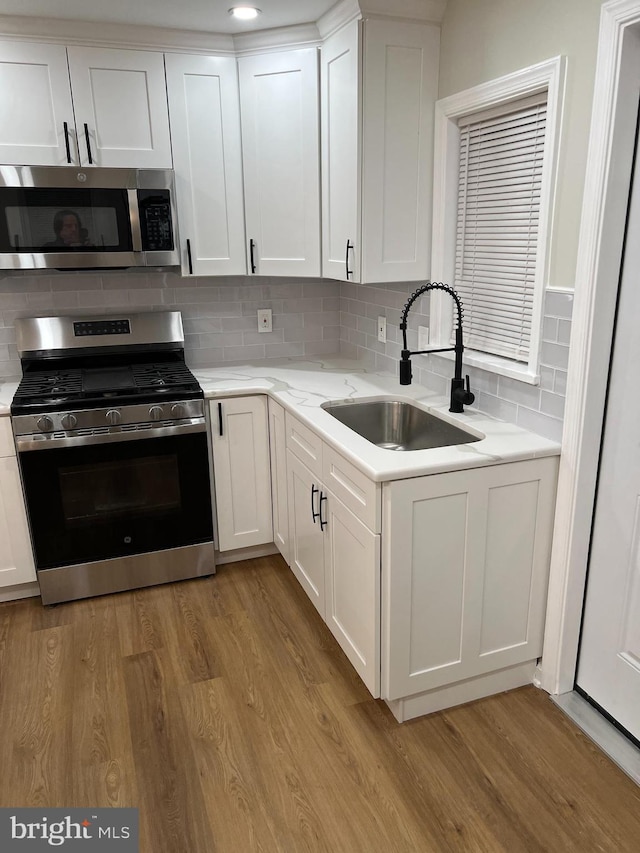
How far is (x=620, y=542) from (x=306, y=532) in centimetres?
116

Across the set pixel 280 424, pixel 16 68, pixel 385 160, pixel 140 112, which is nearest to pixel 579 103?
pixel 385 160

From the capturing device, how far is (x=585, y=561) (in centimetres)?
205

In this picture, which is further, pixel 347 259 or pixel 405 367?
pixel 347 259

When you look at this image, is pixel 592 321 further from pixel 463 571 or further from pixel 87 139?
pixel 87 139

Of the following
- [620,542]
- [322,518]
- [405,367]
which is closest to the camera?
[620,542]

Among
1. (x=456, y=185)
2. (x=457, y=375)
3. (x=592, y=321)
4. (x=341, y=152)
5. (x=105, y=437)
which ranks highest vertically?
(x=341, y=152)

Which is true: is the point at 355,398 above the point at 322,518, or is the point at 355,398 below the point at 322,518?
above

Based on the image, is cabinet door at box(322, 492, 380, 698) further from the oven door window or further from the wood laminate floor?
the oven door window

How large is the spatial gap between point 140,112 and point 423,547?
6.98 ft

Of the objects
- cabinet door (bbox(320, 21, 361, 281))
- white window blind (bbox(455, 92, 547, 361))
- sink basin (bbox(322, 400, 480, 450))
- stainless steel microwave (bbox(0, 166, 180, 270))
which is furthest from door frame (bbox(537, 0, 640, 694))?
stainless steel microwave (bbox(0, 166, 180, 270))

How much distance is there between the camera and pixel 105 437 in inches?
105

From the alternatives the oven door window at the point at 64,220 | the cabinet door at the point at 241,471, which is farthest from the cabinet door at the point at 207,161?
the cabinet door at the point at 241,471

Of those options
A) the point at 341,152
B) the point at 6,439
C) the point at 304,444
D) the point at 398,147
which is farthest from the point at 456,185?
the point at 6,439

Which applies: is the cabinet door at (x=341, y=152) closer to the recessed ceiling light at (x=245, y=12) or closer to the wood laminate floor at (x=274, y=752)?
the recessed ceiling light at (x=245, y=12)
